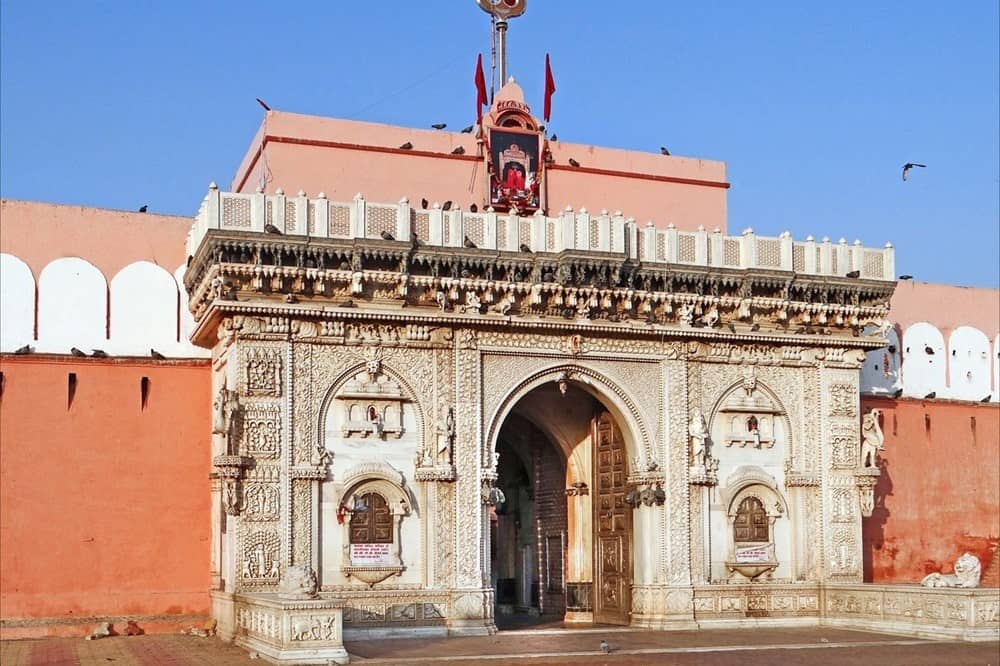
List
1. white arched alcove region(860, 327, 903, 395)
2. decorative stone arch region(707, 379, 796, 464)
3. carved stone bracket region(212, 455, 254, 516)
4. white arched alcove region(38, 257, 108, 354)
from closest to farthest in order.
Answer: carved stone bracket region(212, 455, 254, 516), white arched alcove region(38, 257, 108, 354), decorative stone arch region(707, 379, 796, 464), white arched alcove region(860, 327, 903, 395)

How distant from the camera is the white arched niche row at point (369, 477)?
18.0m

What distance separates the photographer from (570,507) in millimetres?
21500

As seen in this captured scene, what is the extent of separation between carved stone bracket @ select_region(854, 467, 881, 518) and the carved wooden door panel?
343 cm

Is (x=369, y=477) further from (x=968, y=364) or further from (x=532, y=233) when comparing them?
(x=968, y=364)

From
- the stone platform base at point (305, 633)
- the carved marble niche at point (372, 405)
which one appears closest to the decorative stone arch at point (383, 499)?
the carved marble niche at point (372, 405)

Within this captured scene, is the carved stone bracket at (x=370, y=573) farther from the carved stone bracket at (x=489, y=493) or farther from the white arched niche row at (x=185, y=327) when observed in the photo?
the white arched niche row at (x=185, y=327)

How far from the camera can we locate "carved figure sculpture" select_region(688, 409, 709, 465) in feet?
64.7

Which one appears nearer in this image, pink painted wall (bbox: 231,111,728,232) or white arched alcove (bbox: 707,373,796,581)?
pink painted wall (bbox: 231,111,728,232)

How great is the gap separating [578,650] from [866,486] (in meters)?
6.30

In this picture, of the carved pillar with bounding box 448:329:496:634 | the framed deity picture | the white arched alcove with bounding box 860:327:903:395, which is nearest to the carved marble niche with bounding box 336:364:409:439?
the carved pillar with bounding box 448:329:496:634

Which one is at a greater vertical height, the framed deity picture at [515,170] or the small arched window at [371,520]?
the framed deity picture at [515,170]

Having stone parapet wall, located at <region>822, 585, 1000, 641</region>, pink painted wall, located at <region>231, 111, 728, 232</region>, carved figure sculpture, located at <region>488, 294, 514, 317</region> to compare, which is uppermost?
pink painted wall, located at <region>231, 111, 728, 232</region>

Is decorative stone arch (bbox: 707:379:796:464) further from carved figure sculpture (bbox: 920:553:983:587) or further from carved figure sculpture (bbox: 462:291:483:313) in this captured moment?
carved figure sculpture (bbox: 462:291:483:313)

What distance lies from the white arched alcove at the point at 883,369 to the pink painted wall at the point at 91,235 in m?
11.2
